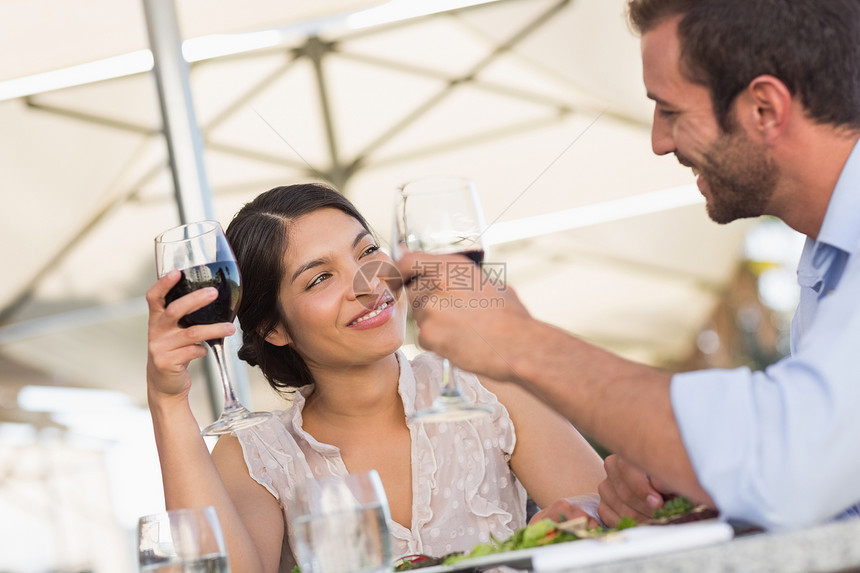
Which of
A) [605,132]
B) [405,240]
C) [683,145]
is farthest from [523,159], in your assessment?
[405,240]

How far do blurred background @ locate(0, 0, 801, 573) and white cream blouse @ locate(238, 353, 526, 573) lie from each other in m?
1.37

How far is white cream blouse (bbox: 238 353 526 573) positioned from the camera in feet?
6.66

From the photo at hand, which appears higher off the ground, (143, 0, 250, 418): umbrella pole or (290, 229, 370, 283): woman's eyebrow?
(143, 0, 250, 418): umbrella pole

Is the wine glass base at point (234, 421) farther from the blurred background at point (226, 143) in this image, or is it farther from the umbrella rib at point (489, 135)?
the umbrella rib at point (489, 135)

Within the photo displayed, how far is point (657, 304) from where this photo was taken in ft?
28.0

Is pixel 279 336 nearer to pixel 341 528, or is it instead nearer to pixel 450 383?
pixel 450 383

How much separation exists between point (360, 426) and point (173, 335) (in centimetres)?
72

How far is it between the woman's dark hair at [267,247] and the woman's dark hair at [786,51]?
1.16m

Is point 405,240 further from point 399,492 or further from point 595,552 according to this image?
point 399,492

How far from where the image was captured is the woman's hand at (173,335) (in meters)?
1.53

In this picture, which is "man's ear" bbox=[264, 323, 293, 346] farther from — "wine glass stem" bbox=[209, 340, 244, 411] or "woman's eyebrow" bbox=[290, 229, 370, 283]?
"wine glass stem" bbox=[209, 340, 244, 411]

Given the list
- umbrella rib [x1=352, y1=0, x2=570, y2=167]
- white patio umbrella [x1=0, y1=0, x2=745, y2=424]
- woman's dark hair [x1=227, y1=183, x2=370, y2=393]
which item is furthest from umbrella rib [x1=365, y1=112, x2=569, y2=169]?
woman's dark hair [x1=227, y1=183, x2=370, y2=393]

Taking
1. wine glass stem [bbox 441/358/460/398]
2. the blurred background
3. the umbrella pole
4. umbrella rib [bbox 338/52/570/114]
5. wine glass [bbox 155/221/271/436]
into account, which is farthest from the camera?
umbrella rib [bbox 338/52/570/114]

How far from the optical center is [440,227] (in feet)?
3.74
